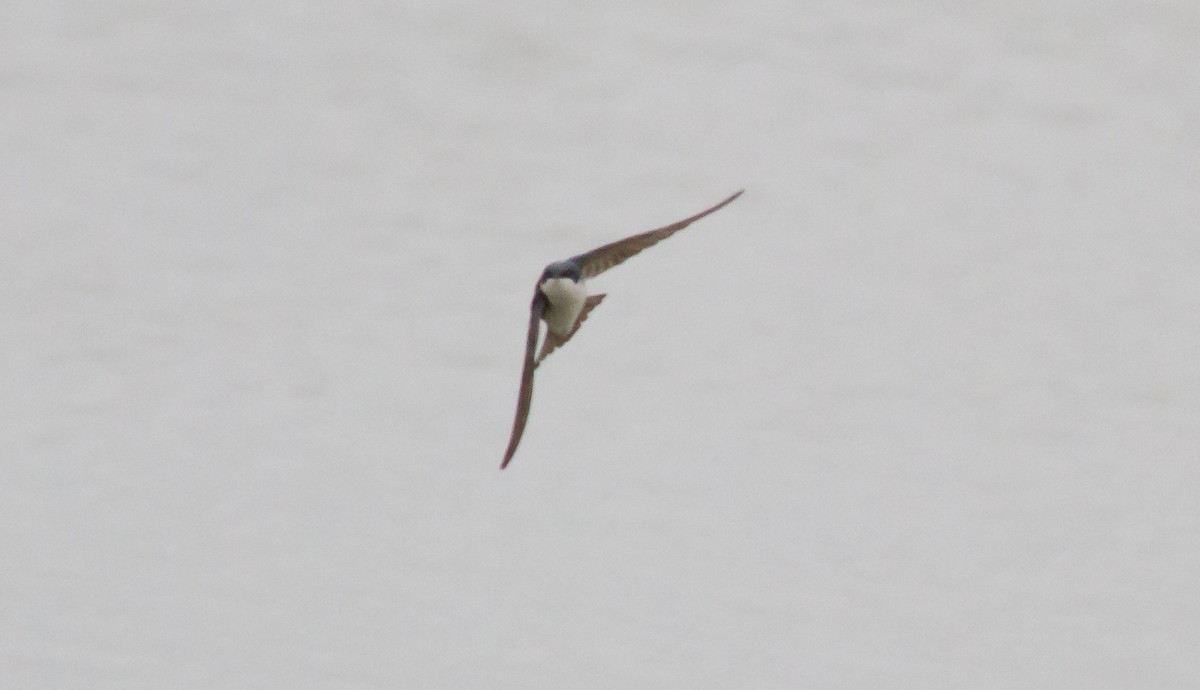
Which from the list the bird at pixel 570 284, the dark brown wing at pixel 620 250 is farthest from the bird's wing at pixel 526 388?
the dark brown wing at pixel 620 250

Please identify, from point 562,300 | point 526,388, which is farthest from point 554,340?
point 526,388

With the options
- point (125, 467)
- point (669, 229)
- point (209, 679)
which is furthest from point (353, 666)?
point (669, 229)

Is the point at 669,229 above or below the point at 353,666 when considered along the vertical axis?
above

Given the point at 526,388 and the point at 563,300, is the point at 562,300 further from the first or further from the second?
the point at 526,388

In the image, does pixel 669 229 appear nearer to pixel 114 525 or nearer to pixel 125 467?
pixel 114 525

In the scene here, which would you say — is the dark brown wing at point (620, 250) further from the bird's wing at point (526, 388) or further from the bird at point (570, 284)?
the bird's wing at point (526, 388)

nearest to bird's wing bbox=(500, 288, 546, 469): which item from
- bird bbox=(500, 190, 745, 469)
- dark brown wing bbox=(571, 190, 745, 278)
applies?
bird bbox=(500, 190, 745, 469)

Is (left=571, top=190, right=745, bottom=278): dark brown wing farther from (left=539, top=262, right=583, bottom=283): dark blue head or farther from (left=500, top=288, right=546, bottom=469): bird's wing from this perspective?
(left=500, top=288, right=546, bottom=469): bird's wing
